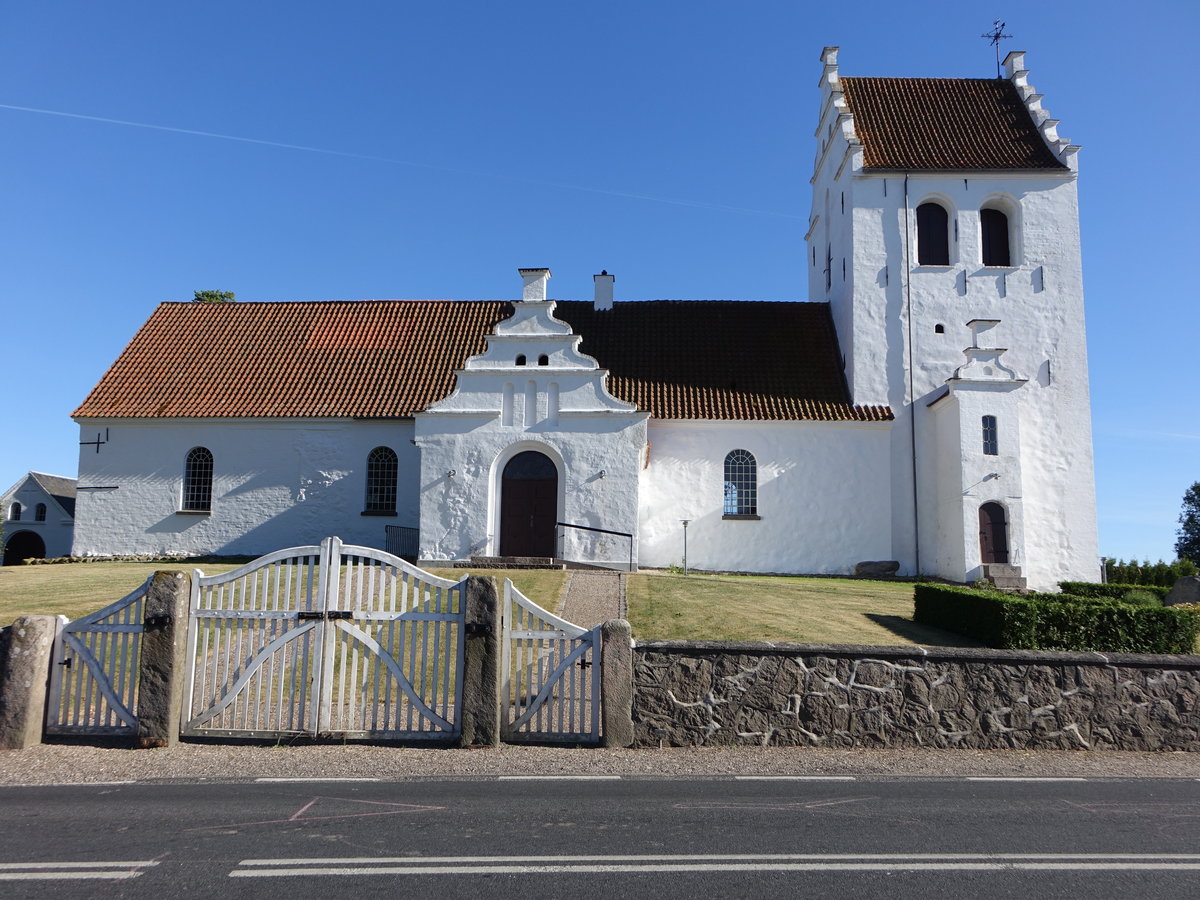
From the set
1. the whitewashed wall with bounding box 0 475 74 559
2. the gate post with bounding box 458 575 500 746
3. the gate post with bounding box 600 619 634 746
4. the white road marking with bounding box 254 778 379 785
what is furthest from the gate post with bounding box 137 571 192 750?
the whitewashed wall with bounding box 0 475 74 559

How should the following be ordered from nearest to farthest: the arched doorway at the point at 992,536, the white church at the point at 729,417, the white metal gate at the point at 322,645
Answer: the white metal gate at the point at 322,645
the white church at the point at 729,417
the arched doorway at the point at 992,536

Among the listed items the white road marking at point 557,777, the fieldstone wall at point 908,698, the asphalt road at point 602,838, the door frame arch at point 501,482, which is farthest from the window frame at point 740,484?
the white road marking at point 557,777

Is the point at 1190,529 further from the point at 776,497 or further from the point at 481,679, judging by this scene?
the point at 481,679

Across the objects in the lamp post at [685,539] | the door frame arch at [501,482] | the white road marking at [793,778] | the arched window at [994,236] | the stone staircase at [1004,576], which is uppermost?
the arched window at [994,236]

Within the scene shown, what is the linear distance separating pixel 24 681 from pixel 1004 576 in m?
21.6

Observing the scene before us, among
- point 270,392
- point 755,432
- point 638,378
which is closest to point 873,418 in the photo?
point 755,432

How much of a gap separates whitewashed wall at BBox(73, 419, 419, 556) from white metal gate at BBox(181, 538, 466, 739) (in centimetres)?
1667

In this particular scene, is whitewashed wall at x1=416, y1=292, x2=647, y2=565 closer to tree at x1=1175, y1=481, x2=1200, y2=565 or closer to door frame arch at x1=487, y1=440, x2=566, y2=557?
door frame arch at x1=487, y1=440, x2=566, y2=557

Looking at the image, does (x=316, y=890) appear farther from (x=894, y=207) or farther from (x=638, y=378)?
(x=894, y=207)

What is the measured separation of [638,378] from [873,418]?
22.7 feet

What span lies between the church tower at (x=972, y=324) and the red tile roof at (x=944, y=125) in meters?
0.07

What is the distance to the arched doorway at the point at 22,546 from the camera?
153 feet

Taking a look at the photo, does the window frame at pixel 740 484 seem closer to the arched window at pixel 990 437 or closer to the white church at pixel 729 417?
the white church at pixel 729 417

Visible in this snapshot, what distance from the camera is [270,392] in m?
27.0
